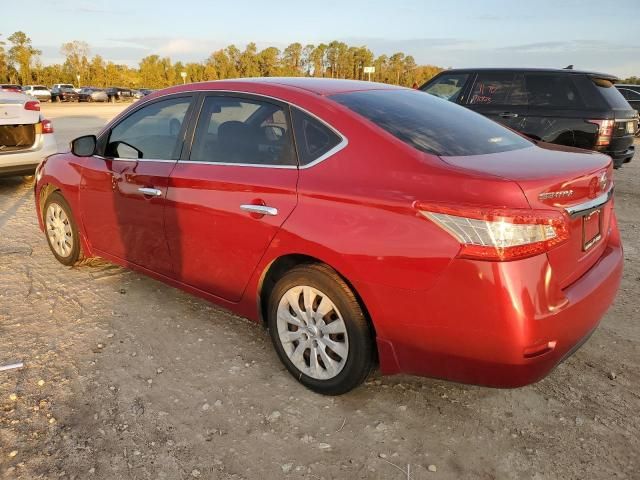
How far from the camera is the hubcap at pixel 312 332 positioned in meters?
2.71

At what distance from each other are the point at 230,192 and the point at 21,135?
19.4 ft

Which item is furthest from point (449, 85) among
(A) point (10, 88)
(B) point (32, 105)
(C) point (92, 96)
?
(C) point (92, 96)

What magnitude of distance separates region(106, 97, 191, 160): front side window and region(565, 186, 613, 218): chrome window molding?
2359 mm

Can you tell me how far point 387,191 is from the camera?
93.8 inches

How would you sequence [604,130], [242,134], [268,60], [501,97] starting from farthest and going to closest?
→ [268,60] → [501,97] → [604,130] → [242,134]

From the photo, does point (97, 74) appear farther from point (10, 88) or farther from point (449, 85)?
point (449, 85)

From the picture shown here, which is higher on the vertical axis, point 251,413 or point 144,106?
point 144,106

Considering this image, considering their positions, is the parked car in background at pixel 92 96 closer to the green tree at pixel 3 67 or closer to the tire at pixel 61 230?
the green tree at pixel 3 67

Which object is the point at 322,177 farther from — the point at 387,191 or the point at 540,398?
the point at 540,398

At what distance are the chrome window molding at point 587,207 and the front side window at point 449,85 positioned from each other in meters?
6.02

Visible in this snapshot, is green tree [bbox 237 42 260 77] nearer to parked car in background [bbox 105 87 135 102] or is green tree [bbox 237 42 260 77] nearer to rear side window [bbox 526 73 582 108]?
parked car in background [bbox 105 87 135 102]

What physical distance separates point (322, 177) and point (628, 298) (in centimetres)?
287

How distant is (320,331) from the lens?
2775 mm

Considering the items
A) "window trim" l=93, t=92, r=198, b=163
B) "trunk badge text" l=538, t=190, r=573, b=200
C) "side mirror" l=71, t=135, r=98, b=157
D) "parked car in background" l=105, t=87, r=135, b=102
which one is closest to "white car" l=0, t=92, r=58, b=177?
"side mirror" l=71, t=135, r=98, b=157
